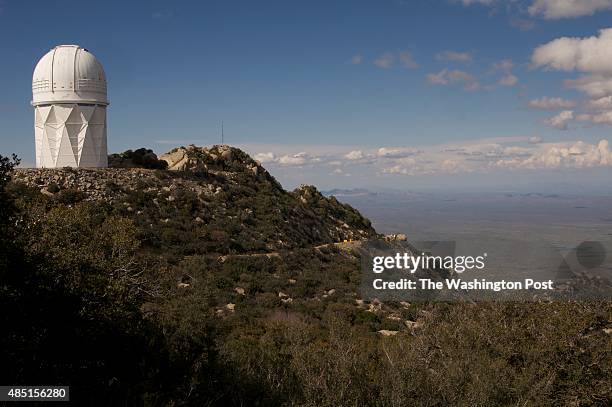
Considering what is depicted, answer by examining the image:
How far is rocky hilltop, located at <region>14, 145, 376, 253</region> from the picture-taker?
28.8m

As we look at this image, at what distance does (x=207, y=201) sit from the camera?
34.2 metres

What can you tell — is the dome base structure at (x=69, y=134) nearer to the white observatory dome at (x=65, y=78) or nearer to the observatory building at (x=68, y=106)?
the observatory building at (x=68, y=106)

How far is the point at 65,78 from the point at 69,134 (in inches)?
132

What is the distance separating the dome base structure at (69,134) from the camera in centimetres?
2933

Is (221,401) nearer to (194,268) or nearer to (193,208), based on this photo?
(194,268)

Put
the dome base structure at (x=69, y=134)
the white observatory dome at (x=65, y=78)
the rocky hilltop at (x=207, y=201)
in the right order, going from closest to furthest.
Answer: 1. the rocky hilltop at (x=207, y=201)
2. the white observatory dome at (x=65, y=78)
3. the dome base structure at (x=69, y=134)

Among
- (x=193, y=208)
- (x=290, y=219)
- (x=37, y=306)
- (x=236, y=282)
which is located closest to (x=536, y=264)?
(x=290, y=219)

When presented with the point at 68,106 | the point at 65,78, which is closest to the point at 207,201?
the point at 68,106

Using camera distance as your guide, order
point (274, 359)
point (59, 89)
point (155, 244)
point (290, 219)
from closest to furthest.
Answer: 1. point (274, 359)
2. point (155, 244)
3. point (59, 89)
4. point (290, 219)

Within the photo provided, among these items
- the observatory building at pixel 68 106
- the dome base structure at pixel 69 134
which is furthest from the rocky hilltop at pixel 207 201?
the observatory building at pixel 68 106

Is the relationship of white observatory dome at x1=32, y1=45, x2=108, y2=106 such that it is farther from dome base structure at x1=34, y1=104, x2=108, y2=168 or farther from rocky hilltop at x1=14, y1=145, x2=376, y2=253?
rocky hilltop at x1=14, y1=145, x2=376, y2=253

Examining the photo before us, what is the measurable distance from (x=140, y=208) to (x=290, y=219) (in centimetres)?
1176

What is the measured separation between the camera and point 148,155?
38.2 metres

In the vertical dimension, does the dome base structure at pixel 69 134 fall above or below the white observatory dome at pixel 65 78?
below
